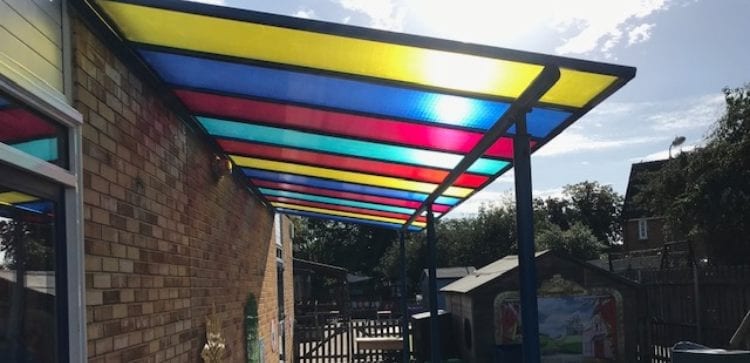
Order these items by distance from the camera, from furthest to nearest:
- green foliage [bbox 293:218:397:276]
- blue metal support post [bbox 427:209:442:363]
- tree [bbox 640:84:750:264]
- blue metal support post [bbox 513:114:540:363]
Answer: green foliage [bbox 293:218:397:276], tree [bbox 640:84:750:264], blue metal support post [bbox 427:209:442:363], blue metal support post [bbox 513:114:540:363]

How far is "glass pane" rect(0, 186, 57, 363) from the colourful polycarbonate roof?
1.00m

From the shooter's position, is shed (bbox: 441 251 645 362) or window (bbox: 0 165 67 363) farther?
shed (bbox: 441 251 645 362)

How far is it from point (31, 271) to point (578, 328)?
40.7 ft

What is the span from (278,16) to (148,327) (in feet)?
6.09

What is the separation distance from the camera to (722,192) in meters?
20.4

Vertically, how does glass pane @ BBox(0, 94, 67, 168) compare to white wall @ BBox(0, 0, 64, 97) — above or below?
below

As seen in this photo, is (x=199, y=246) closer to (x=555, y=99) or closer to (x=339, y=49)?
(x=339, y=49)

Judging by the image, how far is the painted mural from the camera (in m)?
13.2

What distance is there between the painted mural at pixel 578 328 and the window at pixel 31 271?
11.7 m

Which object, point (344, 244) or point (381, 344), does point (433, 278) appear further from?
point (344, 244)

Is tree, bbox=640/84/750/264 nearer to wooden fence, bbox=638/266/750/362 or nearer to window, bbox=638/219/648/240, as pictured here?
wooden fence, bbox=638/266/750/362

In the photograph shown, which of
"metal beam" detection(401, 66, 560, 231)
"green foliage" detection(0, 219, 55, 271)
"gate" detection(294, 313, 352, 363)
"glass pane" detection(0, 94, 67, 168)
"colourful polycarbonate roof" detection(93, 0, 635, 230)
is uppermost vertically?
"colourful polycarbonate roof" detection(93, 0, 635, 230)

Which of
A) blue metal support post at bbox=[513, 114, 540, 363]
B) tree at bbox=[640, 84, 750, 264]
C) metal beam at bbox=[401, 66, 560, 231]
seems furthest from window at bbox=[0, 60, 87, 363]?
tree at bbox=[640, 84, 750, 264]

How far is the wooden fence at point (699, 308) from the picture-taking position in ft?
40.7
